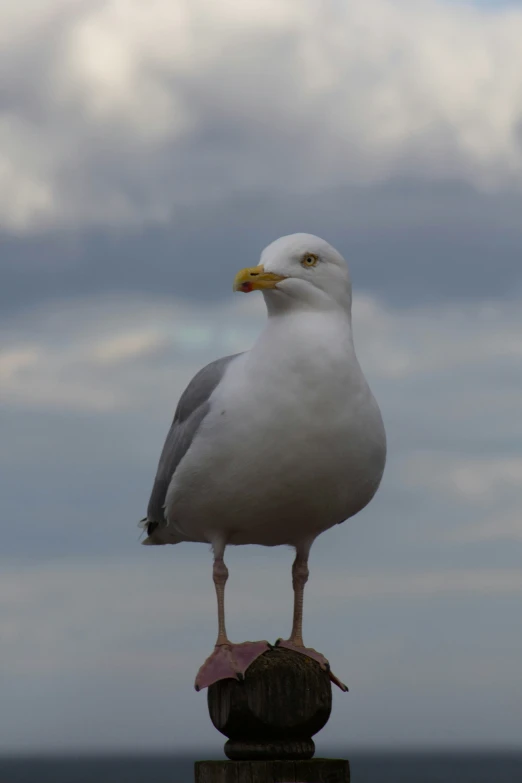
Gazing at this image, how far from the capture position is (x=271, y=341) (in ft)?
28.9

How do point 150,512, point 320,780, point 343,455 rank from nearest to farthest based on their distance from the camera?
point 320,780
point 343,455
point 150,512

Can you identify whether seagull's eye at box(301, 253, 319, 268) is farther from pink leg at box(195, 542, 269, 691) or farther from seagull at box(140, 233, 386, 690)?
pink leg at box(195, 542, 269, 691)

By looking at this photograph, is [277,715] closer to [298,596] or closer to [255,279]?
[298,596]

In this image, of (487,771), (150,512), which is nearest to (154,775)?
(487,771)

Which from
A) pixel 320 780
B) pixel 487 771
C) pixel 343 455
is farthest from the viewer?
pixel 487 771

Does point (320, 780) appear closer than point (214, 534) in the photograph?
Yes

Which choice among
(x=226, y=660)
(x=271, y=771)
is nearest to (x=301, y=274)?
(x=226, y=660)

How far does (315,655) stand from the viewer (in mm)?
8734

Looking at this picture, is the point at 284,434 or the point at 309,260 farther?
the point at 309,260

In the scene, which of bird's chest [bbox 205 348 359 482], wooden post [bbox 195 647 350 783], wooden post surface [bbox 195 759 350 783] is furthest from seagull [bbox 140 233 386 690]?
wooden post surface [bbox 195 759 350 783]

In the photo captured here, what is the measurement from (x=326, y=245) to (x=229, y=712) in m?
3.17

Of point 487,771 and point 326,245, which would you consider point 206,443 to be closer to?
point 326,245

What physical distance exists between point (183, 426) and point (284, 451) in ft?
4.12

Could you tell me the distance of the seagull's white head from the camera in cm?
879
